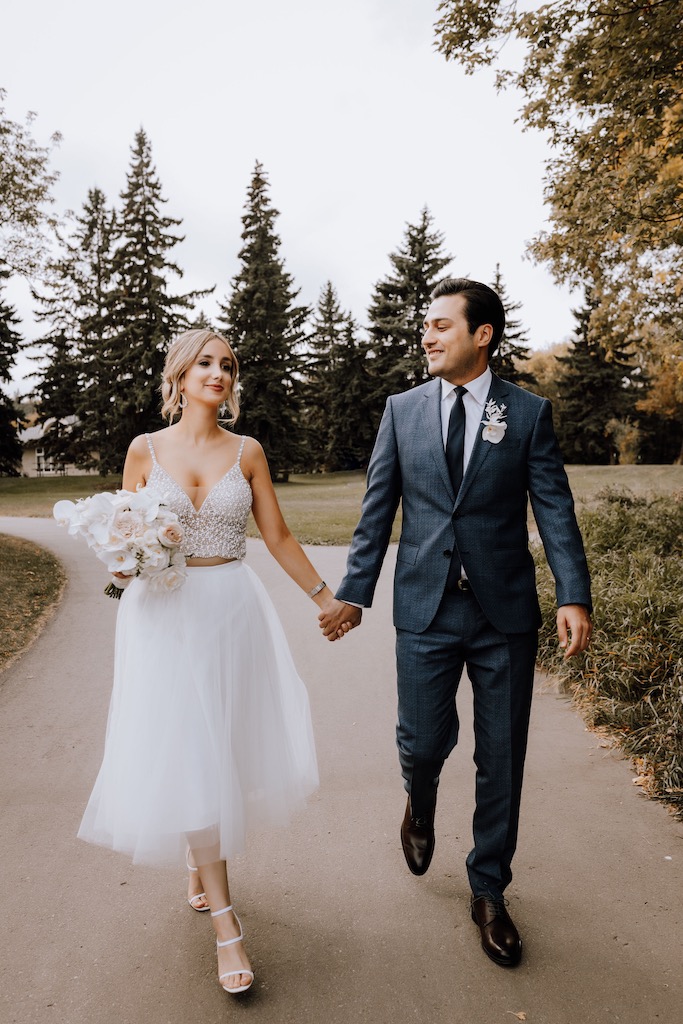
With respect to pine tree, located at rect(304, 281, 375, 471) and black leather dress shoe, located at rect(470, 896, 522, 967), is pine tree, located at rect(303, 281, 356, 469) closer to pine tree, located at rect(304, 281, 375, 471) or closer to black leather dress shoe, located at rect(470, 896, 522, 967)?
pine tree, located at rect(304, 281, 375, 471)

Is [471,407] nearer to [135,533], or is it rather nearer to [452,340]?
[452,340]

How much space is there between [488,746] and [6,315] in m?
48.0

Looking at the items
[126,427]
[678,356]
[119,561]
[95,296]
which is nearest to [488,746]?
[119,561]

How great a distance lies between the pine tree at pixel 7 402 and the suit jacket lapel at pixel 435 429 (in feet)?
145

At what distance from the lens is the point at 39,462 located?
53.8 m

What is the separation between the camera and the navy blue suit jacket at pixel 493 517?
9.56 feet

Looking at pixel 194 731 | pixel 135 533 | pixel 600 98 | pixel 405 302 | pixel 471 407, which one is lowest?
pixel 194 731

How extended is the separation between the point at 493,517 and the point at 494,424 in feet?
1.21

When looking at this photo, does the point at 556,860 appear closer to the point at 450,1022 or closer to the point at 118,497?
the point at 450,1022

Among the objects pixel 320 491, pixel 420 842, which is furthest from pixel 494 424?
pixel 320 491

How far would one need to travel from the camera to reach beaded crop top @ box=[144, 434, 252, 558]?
2.96m

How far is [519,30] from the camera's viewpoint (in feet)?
20.7

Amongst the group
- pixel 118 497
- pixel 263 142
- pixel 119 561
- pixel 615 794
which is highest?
pixel 263 142

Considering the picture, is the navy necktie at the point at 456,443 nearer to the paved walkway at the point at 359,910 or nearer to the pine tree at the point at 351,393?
the paved walkway at the point at 359,910
